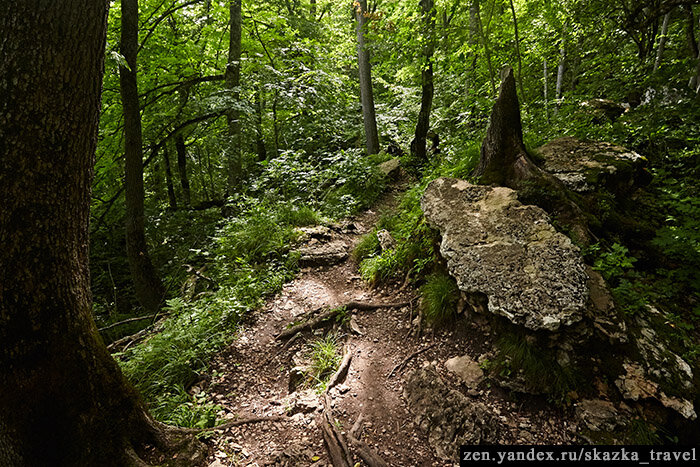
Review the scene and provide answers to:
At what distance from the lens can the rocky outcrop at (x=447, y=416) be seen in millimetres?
2766

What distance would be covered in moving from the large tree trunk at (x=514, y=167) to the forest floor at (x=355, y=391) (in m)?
2.05

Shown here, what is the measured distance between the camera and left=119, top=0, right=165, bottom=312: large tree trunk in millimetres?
5680

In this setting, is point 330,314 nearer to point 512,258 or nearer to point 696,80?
point 512,258

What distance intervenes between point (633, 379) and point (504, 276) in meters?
1.35

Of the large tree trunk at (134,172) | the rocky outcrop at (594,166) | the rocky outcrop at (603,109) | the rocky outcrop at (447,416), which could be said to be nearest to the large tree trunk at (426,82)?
the rocky outcrop at (603,109)

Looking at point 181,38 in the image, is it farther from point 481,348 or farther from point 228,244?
point 481,348

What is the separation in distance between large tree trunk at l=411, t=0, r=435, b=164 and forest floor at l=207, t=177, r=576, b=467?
6777 mm

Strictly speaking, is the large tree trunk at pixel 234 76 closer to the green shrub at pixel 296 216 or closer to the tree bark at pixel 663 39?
the green shrub at pixel 296 216

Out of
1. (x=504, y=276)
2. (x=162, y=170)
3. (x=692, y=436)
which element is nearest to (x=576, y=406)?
(x=692, y=436)

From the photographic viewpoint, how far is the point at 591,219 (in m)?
4.17

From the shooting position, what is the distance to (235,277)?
5988mm

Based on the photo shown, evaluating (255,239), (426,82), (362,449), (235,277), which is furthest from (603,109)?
(235,277)

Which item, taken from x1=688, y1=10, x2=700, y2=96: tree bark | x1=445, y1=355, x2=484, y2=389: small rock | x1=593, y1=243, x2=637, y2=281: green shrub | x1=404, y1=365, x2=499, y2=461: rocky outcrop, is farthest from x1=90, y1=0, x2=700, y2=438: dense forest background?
x1=404, y1=365, x2=499, y2=461: rocky outcrop

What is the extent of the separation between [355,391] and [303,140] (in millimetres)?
11577
